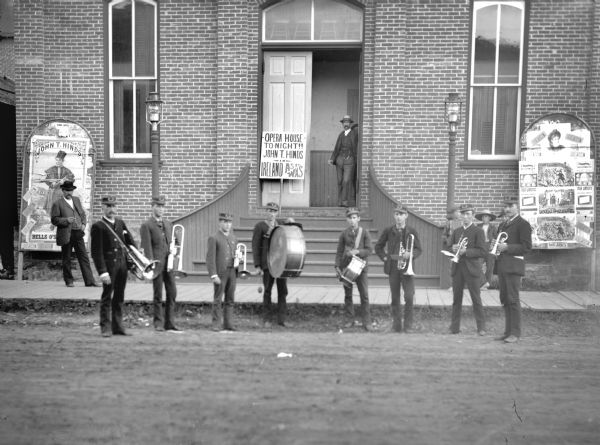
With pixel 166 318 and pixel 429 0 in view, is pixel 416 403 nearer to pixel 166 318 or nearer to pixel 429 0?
pixel 166 318

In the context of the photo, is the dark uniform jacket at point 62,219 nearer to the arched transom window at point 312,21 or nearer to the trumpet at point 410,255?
the arched transom window at point 312,21

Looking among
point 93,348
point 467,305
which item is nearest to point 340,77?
point 467,305

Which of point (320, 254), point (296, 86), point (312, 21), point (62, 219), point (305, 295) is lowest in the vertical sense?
point (305, 295)

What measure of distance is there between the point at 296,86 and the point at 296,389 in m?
9.16

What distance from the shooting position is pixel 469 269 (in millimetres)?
9938

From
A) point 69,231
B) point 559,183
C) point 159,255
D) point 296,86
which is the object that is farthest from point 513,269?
point 69,231

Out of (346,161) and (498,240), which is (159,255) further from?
(346,161)

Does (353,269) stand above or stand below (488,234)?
below

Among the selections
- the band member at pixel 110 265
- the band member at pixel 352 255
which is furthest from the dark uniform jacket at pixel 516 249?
the band member at pixel 110 265

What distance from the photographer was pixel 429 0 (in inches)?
537

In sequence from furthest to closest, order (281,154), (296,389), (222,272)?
1. (281,154)
2. (222,272)
3. (296,389)

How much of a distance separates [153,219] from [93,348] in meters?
2.22

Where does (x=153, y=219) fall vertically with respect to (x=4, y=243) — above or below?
above

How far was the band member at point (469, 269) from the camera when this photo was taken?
9930 millimetres
